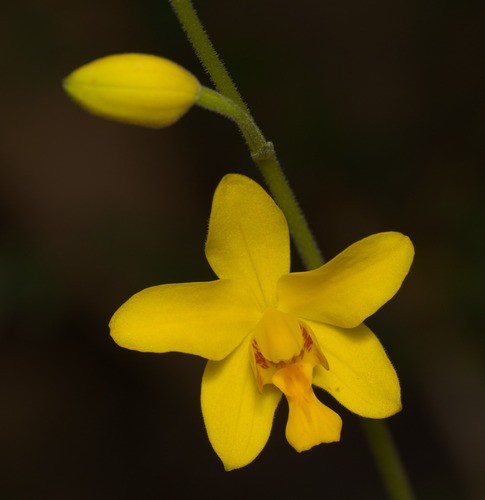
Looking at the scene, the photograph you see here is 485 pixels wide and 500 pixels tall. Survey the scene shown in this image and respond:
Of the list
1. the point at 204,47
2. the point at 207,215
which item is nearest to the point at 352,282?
the point at 204,47

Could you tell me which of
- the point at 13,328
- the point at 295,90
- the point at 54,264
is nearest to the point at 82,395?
the point at 13,328

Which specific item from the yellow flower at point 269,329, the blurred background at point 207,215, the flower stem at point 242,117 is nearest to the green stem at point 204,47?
the flower stem at point 242,117

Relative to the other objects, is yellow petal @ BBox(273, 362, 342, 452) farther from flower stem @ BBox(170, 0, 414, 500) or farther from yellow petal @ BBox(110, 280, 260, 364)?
flower stem @ BBox(170, 0, 414, 500)

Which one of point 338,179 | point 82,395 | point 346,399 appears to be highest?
point 338,179

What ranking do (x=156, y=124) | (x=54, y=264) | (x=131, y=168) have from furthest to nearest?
(x=131, y=168) → (x=54, y=264) → (x=156, y=124)

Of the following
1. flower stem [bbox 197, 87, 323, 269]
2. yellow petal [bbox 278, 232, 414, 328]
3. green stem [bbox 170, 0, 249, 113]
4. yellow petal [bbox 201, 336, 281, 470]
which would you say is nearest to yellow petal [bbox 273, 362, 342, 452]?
yellow petal [bbox 201, 336, 281, 470]

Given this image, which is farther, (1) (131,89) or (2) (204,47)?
(2) (204,47)

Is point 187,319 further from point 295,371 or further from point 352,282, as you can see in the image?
point 352,282

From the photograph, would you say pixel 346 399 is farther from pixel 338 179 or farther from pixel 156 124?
pixel 338 179
